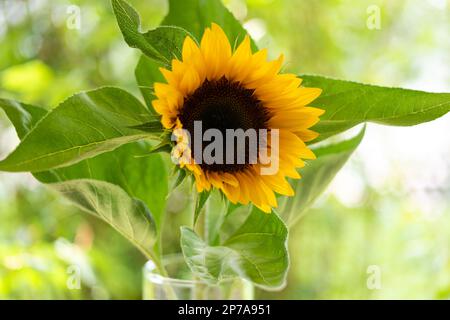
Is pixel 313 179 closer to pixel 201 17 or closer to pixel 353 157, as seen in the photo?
pixel 201 17

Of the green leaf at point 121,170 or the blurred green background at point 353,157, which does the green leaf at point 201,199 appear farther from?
the blurred green background at point 353,157

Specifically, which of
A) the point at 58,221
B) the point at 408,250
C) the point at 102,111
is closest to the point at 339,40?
the point at 408,250

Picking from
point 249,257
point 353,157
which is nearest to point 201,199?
point 249,257

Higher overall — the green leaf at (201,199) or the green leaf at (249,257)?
the green leaf at (201,199)

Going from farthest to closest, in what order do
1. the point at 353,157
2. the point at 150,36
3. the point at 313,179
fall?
1. the point at 353,157
2. the point at 313,179
3. the point at 150,36

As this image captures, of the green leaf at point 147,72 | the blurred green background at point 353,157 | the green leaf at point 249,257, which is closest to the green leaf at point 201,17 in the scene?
the green leaf at point 147,72

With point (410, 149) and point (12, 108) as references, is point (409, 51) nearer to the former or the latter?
point (410, 149)
